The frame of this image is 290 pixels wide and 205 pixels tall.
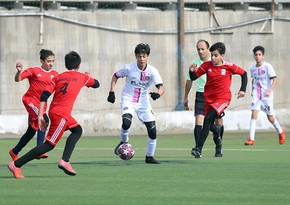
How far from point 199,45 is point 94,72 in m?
12.1

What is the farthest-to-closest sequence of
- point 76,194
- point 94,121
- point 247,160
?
point 94,121 < point 247,160 < point 76,194

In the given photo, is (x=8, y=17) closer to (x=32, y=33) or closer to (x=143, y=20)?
(x=32, y=33)

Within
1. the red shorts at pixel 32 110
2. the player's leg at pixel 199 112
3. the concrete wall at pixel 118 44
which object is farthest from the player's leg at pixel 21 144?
the concrete wall at pixel 118 44

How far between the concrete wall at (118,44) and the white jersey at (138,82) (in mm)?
9989

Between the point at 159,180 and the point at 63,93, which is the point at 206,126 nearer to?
the point at 63,93

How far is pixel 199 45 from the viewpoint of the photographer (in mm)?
17719

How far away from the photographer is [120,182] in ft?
42.3

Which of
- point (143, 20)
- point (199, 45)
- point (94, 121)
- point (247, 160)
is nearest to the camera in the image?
point (247, 160)

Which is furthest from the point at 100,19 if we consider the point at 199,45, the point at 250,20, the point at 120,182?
the point at 120,182

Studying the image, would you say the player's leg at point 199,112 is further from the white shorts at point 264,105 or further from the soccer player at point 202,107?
the white shorts at point 264,105

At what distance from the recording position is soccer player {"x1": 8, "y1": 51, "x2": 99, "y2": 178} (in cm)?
1352

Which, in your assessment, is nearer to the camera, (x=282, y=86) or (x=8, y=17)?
(x=8, y=17)

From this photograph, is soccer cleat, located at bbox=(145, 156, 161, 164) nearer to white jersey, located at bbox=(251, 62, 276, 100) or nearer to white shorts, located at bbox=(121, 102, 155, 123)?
white shorts, located at bbox=(121, 102, 155, 123)

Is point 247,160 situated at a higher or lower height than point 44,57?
lower
